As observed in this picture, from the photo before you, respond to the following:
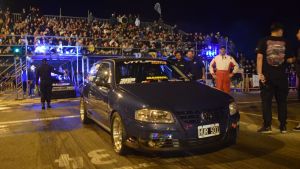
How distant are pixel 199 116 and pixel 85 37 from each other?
55.0 ft

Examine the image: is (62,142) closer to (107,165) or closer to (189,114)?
(107,165)

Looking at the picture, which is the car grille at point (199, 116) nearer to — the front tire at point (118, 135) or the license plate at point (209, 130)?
the license plate at point (209, 130)

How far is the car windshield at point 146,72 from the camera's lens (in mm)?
6520

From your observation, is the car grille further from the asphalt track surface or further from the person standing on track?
the person standing on track

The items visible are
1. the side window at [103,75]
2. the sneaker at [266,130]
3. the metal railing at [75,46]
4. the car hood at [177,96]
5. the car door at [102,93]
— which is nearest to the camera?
the car hood at [177,96]

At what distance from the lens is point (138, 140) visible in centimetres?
517

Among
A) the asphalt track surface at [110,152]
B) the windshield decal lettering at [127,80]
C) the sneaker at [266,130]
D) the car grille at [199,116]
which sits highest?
the windshield decal lettering at [127,80]

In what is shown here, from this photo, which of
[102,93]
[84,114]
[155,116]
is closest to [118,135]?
[155,116]

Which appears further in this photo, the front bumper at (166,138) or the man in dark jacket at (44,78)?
the man in dark jacket at (44,78)

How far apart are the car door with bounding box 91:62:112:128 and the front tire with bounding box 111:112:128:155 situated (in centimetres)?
40

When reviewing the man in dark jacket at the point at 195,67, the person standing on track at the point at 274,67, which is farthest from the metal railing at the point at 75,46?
the person standing on track at the point at 274,67

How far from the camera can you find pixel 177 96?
545 centimetres

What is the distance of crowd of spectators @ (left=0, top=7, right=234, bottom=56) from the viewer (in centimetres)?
1933

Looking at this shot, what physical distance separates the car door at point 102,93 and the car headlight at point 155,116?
136 cm
